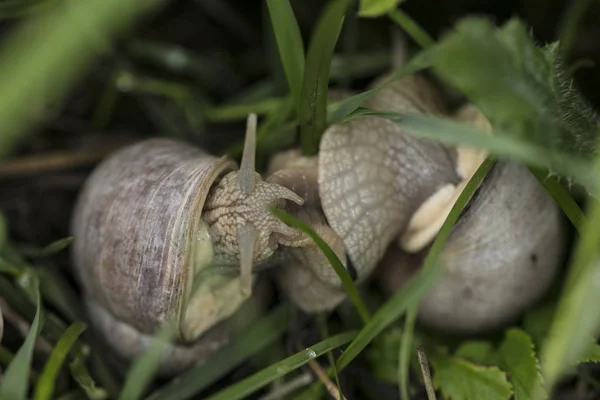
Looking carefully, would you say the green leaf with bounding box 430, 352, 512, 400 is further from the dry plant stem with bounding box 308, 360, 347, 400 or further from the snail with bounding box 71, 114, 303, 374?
the snail with bounding box 71, 114, 303, 374

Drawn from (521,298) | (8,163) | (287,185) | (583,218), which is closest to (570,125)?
(583,218)

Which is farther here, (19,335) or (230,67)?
(230,67)

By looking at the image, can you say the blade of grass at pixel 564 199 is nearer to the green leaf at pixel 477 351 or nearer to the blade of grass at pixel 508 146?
the blade of grass at pixel 508 146

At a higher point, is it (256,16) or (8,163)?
(256,16)

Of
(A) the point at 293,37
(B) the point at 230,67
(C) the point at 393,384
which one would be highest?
(A) the point at 293,37

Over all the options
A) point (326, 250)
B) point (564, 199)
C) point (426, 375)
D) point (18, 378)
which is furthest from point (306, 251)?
point (18, 378)

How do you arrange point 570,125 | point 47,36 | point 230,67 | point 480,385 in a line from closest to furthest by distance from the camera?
point 47,36 → point 570,125 → point 480,385 → point 230,67

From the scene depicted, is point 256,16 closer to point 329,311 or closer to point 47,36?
point 329,311
